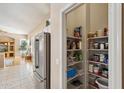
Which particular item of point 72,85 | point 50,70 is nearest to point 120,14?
point 50,70

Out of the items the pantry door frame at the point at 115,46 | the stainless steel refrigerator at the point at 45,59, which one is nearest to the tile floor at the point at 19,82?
the stainless steel refrigerator at the point at 45,59

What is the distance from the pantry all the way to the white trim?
1704 mm

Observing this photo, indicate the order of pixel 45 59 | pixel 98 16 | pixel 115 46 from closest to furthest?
pixel 115 46, pixel 45 59, pixel 98 16

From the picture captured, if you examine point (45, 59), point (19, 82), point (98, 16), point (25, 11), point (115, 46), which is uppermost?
point (25, 11)

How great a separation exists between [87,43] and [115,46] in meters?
2.02

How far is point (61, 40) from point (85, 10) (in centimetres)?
135

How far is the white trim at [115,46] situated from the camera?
3.14 ft

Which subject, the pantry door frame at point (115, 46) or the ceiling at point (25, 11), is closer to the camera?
the pantry door frame at point (115, 46)

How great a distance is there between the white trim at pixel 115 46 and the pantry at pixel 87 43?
1.70 meters

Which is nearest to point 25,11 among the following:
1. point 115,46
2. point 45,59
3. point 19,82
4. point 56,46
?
point 19,82

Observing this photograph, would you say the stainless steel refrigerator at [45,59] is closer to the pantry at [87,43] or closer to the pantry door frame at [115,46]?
the pantry at [87,43]

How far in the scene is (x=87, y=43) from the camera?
2.99 meters

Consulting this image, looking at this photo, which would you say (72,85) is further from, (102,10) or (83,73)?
(102,10)

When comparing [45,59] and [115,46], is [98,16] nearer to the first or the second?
[45,59]
